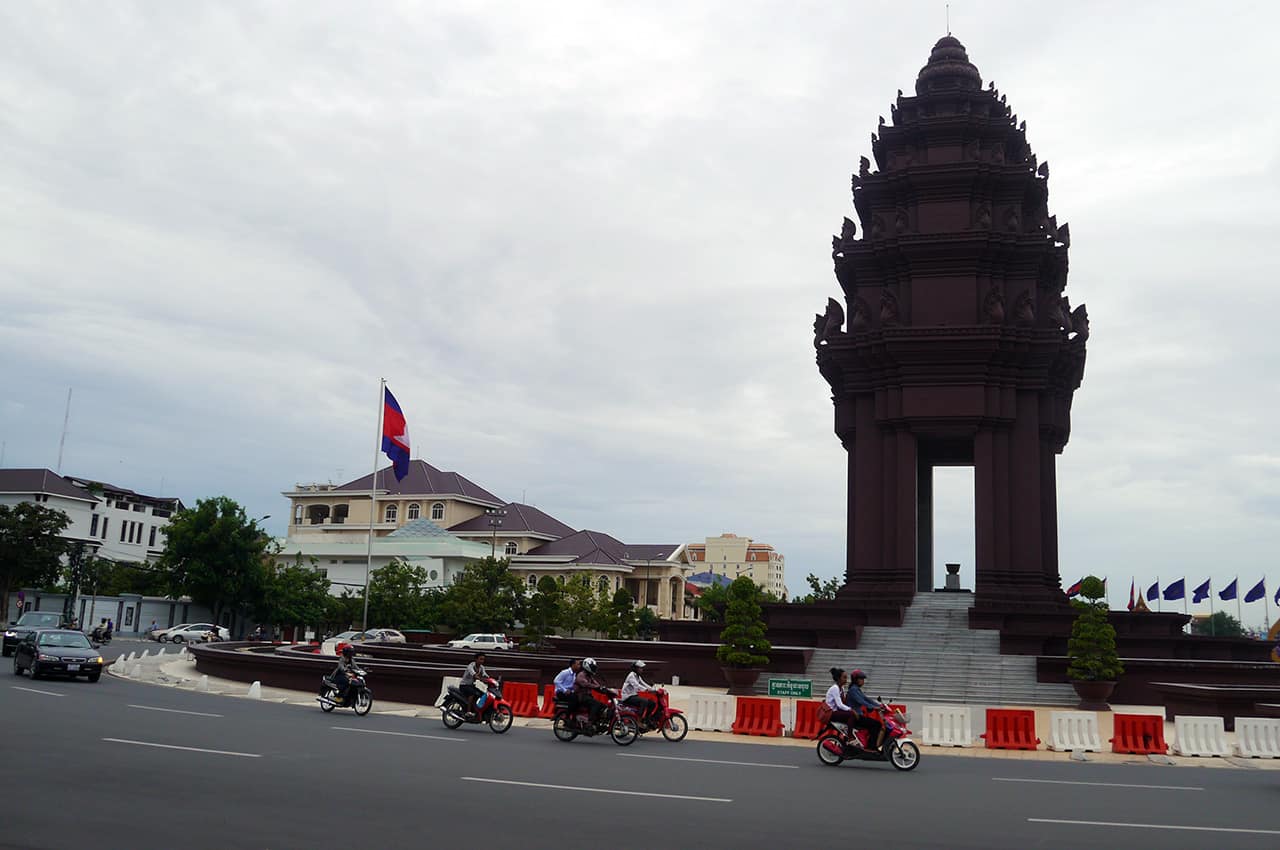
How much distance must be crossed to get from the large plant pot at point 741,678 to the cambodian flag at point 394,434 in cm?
1696

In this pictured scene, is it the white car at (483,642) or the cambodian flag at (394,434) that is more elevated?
the cambodian flag at (394,434)

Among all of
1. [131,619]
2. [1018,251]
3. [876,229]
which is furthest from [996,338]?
[131,619]

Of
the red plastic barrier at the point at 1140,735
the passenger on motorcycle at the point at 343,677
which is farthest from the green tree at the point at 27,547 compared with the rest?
the red plastic barrier at the point at 1140,735

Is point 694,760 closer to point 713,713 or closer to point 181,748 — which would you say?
point 713,713

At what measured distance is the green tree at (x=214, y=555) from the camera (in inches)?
2675

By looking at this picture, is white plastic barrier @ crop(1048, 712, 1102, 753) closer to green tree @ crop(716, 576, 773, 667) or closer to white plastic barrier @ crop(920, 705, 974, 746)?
white plastic barrier @ crop(920, 705, 974, 746)

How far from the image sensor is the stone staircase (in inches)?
1192

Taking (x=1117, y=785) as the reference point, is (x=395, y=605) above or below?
above

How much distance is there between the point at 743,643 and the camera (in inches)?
1235

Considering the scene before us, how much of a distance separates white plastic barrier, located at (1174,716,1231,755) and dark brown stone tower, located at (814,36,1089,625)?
527 inches

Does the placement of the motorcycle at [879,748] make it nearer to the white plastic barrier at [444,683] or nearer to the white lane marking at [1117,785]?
the white lane marking at [1117,785]

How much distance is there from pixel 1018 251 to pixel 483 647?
31683 mm

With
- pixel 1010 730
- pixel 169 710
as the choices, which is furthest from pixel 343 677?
pixel 1010 730

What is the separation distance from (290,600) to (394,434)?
3180 cm
